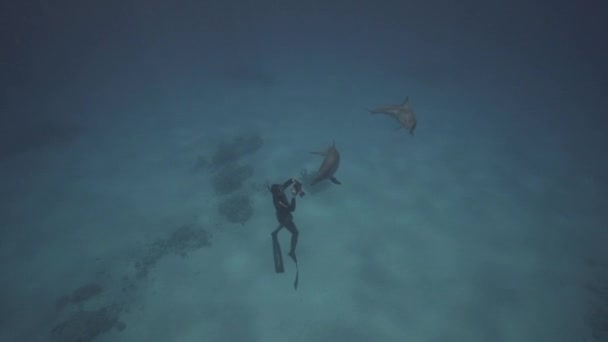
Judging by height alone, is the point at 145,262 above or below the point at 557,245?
above

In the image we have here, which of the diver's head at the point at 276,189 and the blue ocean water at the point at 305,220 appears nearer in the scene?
the diver's head at the point at 276,189

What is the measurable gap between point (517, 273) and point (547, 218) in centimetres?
428

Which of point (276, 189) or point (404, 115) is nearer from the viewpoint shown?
point (276, 189)

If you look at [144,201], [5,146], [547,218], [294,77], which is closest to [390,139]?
[547,218]

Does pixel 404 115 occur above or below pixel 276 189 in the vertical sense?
above

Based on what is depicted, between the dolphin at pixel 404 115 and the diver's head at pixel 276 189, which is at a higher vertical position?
the dolphin at pixel 404 115

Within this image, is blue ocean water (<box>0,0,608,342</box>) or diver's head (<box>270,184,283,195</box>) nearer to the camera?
diver's head (<box>270,184,283,195</box>)

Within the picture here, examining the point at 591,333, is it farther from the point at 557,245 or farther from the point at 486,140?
the point at 486,140

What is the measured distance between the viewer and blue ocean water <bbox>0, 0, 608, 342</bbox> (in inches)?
351

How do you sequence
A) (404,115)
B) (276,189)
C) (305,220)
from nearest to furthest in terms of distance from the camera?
1. (276,189)
2. (404,115)
3. (305,220)

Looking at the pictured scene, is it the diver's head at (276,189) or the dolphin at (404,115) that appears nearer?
the diver's head at (276,189)

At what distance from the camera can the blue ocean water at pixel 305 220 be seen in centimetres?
891

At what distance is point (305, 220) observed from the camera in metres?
11.5

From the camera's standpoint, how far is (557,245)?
37.1ft
